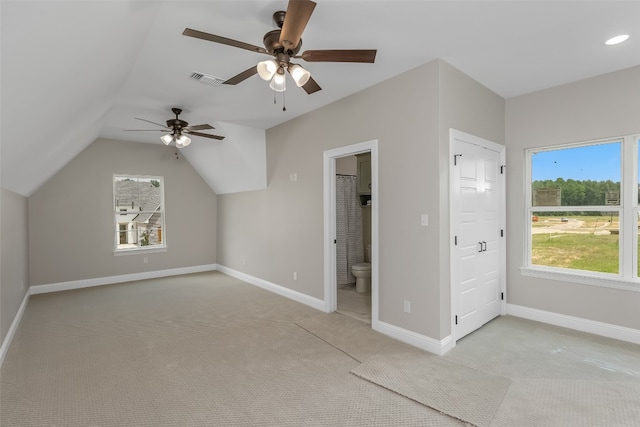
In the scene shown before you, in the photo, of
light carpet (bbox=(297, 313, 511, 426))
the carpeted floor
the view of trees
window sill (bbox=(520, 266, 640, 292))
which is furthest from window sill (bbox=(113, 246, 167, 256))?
the view of trees

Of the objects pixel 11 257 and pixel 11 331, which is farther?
pixel 11 257

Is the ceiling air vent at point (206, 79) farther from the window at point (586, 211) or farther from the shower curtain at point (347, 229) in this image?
the window at point (586, 211)

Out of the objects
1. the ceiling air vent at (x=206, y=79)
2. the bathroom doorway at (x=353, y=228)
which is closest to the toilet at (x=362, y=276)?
the bathroom doorway at (x=353, y=228)

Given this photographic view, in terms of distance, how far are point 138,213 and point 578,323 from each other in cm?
705

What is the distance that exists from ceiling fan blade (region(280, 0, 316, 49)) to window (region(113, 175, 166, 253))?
5.39 meters

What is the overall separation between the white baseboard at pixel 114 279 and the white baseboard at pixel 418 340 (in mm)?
4755

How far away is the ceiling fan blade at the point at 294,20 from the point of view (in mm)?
1644

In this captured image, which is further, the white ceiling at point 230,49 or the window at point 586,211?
the window at point 586,211

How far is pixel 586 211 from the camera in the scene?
3365mm

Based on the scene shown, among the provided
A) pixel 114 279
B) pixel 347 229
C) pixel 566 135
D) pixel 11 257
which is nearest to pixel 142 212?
pixel 114 279

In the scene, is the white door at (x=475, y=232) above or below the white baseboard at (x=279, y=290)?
above

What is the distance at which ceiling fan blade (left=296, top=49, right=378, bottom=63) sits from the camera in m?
2.06

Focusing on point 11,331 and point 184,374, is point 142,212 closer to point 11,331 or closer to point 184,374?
point 11,331

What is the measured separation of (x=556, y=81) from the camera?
330 cm
